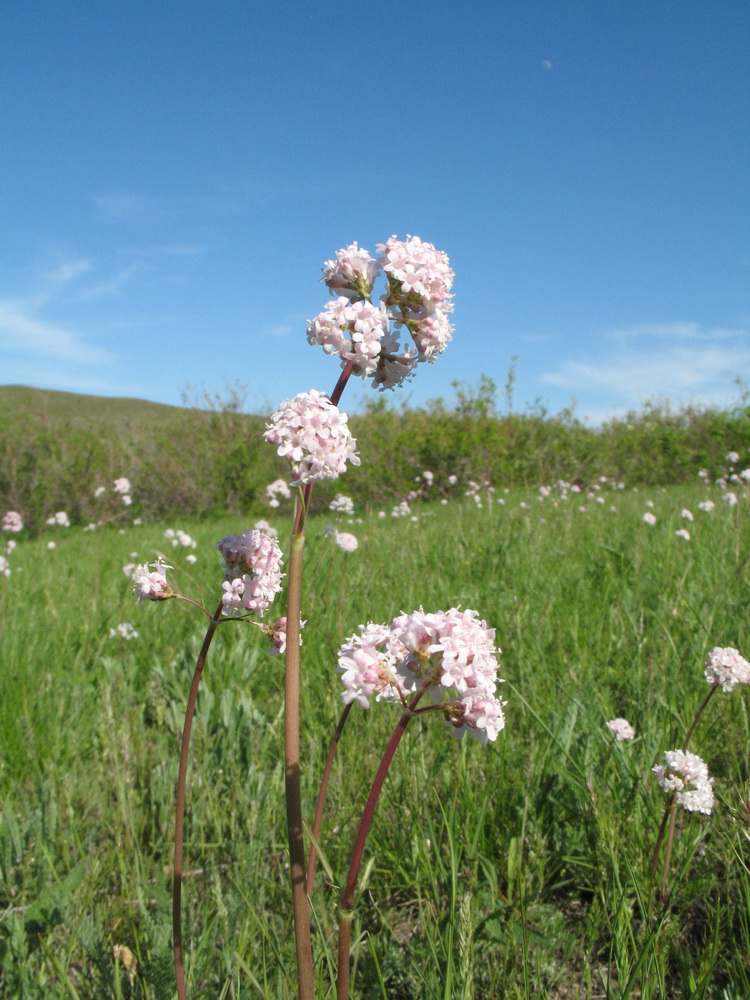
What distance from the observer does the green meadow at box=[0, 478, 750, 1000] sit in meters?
1.51

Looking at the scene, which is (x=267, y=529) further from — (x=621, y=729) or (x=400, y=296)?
(x=621, y=729)

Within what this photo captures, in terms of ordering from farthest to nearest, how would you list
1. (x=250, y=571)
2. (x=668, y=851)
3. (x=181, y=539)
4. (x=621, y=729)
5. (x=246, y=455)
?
(x=246, y=455)
(x=181, y=539)
(x=621, y=729)
(x=668, y=851)
(x=250, y=571)

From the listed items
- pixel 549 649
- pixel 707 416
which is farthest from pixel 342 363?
pixel 707 416

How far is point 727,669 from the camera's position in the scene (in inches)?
73.9

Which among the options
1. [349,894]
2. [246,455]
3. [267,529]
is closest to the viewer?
[349,894]

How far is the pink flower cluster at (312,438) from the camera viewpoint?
3.23 ft

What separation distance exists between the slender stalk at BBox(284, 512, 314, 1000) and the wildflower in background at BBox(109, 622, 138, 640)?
9.73ft

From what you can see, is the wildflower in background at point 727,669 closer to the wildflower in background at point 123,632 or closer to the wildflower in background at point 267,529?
the wildflower in background at point 267,529

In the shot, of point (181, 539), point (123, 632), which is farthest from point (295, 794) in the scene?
point (181, 539)

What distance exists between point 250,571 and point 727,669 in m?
1.44

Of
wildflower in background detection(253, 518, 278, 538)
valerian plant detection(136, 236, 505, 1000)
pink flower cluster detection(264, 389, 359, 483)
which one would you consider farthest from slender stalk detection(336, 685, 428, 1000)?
wildflower in background detection(253, 518, 278, 538)

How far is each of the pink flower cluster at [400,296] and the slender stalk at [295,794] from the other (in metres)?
0.34

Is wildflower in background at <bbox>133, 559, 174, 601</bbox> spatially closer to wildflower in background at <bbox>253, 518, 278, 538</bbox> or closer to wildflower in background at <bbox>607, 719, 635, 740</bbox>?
wildflower in background at <bbox>253, 518, 278, 538</bbox>

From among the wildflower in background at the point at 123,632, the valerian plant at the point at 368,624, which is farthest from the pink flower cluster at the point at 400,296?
the wildflower in background at the point at 123,632
